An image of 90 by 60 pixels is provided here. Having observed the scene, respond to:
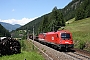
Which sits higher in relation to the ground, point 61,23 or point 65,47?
point 61,23

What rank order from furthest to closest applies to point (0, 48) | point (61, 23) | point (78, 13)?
point (78, 13) → point (61, 23) → point (0, 48)

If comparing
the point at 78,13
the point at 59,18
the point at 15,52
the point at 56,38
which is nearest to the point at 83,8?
the point at 78,13

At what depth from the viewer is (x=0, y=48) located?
84.5 feet

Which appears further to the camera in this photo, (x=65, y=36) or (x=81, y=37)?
(x=81, y=37)

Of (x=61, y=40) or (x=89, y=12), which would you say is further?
(x=89, y=12)

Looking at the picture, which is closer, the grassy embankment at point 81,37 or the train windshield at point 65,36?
the train windshield at point 65,36

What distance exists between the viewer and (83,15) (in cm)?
13088

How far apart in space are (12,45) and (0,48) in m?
1.55

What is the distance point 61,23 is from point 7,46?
85672mm

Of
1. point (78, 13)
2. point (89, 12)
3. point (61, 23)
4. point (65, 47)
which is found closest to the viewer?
point (65, 47)

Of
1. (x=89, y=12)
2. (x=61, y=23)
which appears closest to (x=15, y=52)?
(x=61, y=23)

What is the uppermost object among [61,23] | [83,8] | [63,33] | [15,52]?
[83,8]

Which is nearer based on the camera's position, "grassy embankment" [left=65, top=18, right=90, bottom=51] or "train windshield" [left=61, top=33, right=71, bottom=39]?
"train windshield" [left=61, top=33, right=71, bottom=39]

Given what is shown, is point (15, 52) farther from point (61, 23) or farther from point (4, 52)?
point (61, 23)
